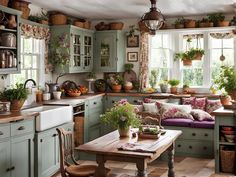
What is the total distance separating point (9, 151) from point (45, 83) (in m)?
2.57

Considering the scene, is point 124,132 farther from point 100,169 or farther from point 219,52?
point 219,52

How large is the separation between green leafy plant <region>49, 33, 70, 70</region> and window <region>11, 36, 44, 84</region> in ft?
0.80

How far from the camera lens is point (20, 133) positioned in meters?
4.62

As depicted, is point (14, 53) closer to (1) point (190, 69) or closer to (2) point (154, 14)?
(2) point (154, 14)

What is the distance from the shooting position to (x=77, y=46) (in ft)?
23.9

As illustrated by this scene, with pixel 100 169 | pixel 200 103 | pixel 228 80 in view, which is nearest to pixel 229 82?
pixel 228 80

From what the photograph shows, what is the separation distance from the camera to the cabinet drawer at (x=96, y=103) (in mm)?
7102

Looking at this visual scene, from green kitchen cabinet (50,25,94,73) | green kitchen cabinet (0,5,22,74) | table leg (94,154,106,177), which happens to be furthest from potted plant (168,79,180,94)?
table leg (94,154,106,177)

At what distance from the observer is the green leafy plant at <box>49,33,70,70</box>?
22.7ft

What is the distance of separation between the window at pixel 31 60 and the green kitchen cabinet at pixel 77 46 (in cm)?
39

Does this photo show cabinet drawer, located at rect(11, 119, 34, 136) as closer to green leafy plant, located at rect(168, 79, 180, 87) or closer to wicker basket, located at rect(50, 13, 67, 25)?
wicker basket, located at rect(50, 13, 67, 25)

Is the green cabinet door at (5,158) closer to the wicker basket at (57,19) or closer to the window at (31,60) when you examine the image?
the window at (31,60)

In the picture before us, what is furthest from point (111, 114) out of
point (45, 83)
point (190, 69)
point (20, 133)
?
point (190, 69)

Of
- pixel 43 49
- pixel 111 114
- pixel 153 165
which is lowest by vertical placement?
pixel 153 165
